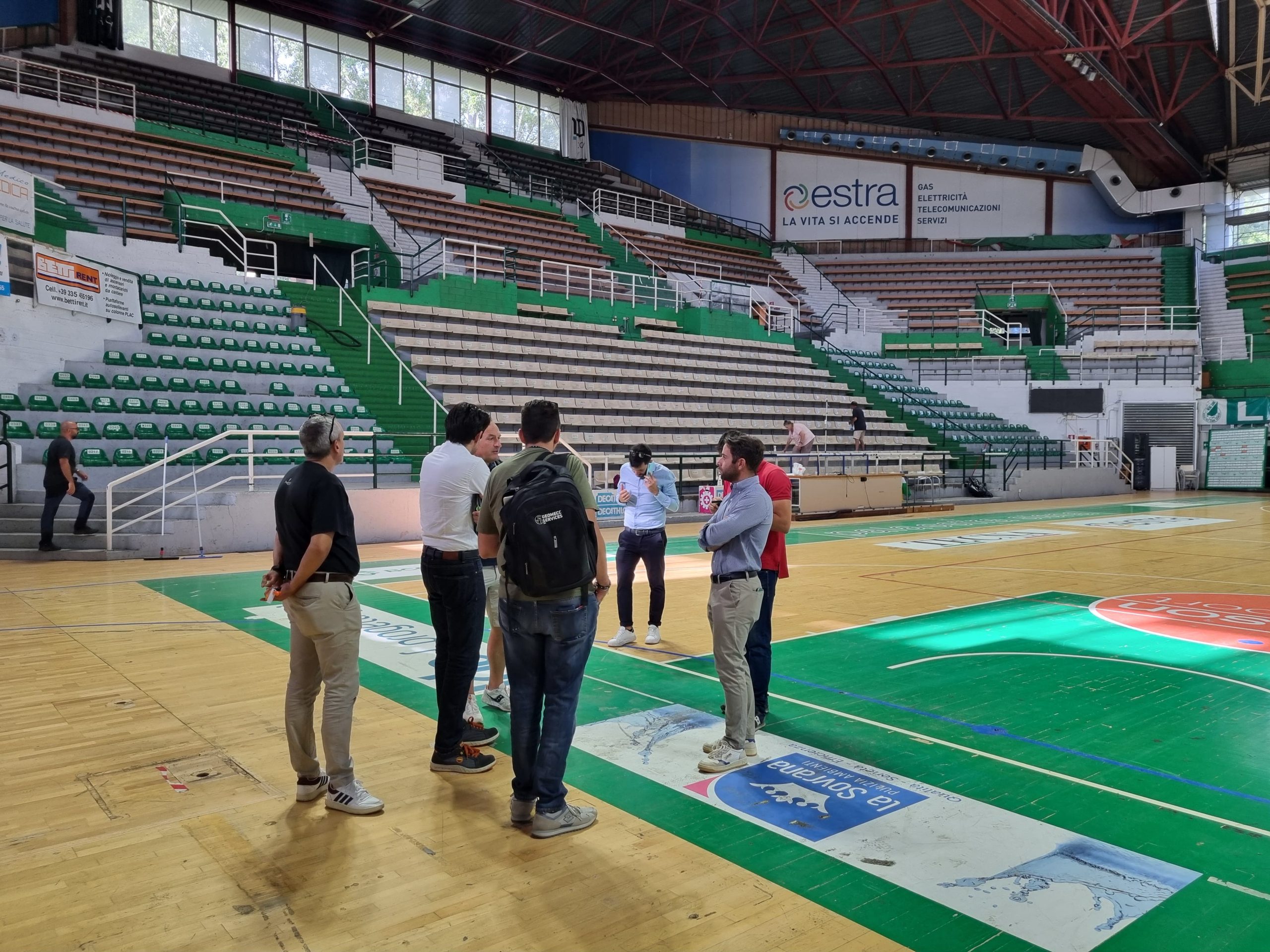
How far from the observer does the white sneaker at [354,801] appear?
4.14m

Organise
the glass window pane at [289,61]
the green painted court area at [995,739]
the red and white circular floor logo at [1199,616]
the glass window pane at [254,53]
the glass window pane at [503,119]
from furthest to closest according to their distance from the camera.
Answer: the glass window pane at [503,119], the glass window pane at [289,61], the glass window pane at [254,53], the red and white circular floor logo at [1199,616], the green painted court area at [995,739]

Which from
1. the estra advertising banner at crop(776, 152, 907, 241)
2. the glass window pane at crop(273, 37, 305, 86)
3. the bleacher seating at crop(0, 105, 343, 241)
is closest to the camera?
the bleacher seating at crop(0, 105, 343, 241)

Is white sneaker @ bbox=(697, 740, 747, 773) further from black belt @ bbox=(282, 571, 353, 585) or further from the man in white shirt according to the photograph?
black belt @ bbox=(282, 571, 353, 585)

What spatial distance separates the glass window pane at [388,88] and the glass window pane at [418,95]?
283 millimetres

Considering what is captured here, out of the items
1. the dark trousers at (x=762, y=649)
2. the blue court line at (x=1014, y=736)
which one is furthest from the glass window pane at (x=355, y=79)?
the dark trousers at (x=762, y=649)

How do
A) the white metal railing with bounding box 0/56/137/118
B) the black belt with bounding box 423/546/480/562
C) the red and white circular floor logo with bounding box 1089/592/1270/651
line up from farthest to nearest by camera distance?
the white metal railing with bounding box 0/56/137/118
the red and white circular floor logo with bounding box 1089/592/1270/651
the black belt with bounding box 423/546/480/562

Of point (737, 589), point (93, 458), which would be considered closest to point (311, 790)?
point (737, 589)

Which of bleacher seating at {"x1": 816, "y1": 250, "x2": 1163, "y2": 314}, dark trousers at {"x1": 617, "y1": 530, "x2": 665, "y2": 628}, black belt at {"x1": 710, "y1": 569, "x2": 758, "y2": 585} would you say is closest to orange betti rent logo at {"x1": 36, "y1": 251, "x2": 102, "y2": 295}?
dark trousers at {"x1": 617, "y1": 530, "x2": 665, "y2": 628}

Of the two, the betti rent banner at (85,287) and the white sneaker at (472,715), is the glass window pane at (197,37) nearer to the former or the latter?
the betti rent banner at (85,287)

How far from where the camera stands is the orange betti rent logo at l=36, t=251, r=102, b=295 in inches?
587

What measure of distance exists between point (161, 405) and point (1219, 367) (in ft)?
109

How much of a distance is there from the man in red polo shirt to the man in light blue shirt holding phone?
75.2 inches

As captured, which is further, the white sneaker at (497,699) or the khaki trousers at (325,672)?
the white sneaker at (497,699)

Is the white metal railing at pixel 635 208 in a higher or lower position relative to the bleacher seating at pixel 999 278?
higher
